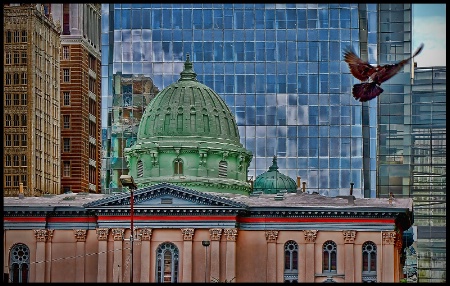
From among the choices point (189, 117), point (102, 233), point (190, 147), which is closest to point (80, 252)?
point (102, 233)

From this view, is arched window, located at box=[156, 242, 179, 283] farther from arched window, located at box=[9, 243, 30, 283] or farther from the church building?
arched window, located at box=[9, 243, 30, 283]

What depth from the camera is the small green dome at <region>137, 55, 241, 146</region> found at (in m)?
134

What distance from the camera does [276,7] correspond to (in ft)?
647

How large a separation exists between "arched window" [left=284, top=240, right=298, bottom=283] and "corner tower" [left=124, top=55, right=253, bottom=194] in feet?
29.7

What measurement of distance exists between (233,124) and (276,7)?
63061 mm

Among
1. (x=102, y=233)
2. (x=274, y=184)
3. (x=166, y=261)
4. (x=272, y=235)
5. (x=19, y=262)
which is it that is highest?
(x=274, y=184)

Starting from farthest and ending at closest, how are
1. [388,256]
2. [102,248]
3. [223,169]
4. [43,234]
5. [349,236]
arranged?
[223,169], [43,234], [102,248], [349,236], [388,256]

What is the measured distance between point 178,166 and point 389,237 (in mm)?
18456

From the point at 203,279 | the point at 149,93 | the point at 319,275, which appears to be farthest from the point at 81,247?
the point at 149,93

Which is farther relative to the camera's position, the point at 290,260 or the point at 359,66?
the point at 290,260

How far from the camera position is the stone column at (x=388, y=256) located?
123 metres

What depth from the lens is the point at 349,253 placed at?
12438 cm

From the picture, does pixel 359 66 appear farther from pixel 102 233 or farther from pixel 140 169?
pixel 140 169

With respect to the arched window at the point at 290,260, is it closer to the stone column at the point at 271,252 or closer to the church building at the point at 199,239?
the church building at the point at 199,239
